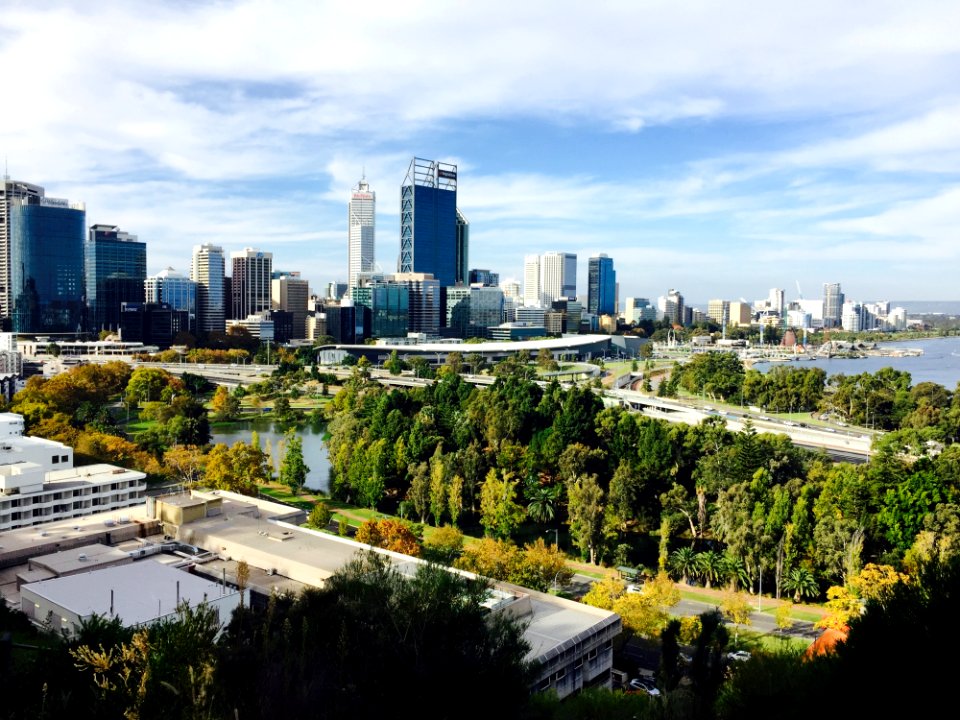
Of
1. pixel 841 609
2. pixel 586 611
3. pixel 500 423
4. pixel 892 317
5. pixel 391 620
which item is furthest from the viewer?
pixel 892 317

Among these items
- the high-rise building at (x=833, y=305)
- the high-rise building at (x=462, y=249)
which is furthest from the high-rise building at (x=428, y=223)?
the high-rise building at (x=833, y=305)

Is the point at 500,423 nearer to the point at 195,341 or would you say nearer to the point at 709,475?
the point at 709,475

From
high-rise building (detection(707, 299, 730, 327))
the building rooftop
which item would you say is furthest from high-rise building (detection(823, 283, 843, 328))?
the building rooftop

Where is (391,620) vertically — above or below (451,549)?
above

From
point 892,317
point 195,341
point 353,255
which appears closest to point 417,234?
point 195,341

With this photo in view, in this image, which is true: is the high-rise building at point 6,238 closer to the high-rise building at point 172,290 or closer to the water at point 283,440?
the high-rise building at point 172,290

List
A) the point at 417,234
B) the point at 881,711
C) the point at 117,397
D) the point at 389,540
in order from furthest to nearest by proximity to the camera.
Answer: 1. the point at 417,234
2. the point at 117,397
3. the point at 389,540
4. the point at 881,711

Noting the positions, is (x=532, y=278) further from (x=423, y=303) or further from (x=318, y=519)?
(x=318, y=519)
